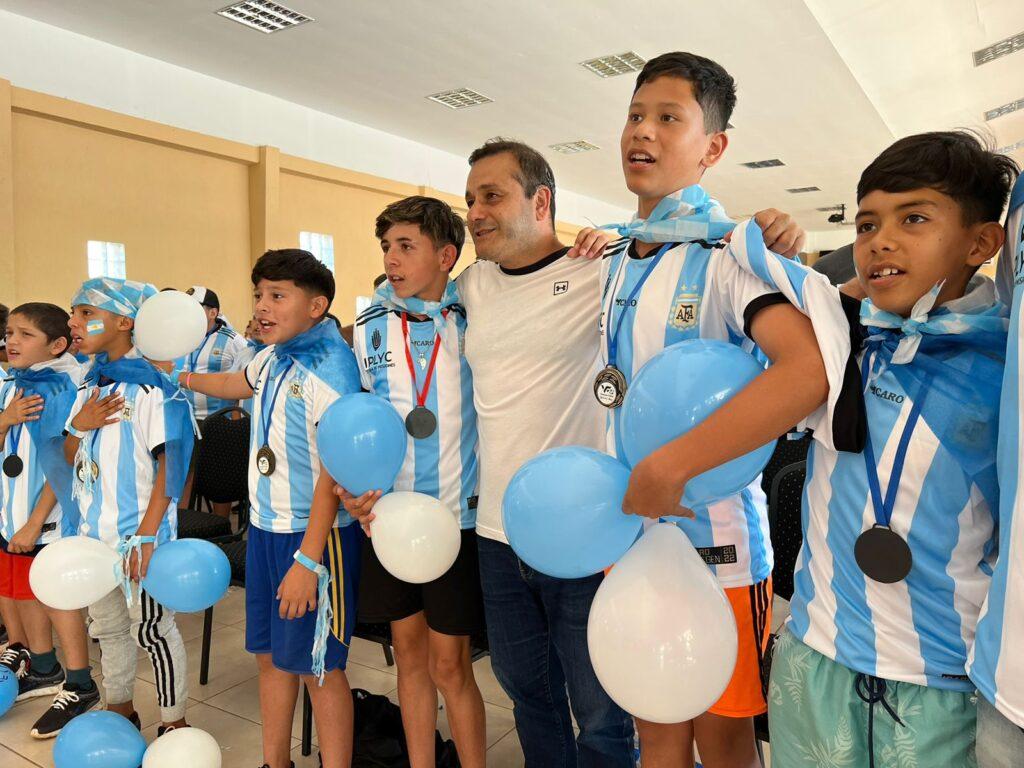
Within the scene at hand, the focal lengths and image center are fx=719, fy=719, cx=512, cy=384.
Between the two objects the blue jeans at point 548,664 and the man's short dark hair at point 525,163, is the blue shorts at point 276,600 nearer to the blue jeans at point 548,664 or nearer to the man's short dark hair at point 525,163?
the blue jeans at point 548,664

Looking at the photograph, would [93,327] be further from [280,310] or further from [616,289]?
[616,289]

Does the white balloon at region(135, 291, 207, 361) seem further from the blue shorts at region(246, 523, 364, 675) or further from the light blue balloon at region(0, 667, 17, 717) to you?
the light blue balloon at region(0, 667, 17, 717)

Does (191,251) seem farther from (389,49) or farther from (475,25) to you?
(475,25)

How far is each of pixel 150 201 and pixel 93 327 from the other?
15.3ft

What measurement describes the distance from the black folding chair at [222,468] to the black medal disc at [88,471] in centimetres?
97

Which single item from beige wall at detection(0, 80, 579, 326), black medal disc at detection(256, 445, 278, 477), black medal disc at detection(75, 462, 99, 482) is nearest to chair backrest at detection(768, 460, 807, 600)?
black medal disc at detection(256, 445, 278, 477)

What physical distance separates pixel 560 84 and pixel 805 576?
650cm

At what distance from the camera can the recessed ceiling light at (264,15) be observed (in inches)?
204

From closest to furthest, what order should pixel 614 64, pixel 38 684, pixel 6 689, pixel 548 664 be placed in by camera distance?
pixel 548 664
pixel 6 689
pixel 38 684
pixel 614 64

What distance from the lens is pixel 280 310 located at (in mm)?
2031

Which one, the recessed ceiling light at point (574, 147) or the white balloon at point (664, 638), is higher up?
the recessed ceiling light at point (574, 147)

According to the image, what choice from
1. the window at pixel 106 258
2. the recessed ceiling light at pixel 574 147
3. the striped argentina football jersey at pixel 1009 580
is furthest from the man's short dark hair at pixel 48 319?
the recessed ceiling light at pixel 574 147

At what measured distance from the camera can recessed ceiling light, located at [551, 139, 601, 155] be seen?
352 inches

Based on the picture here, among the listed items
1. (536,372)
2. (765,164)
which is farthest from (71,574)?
(765,164)
